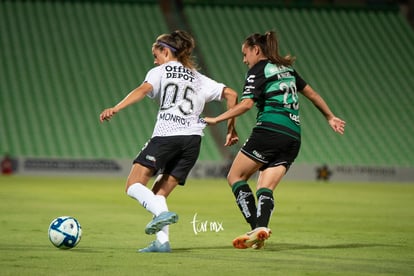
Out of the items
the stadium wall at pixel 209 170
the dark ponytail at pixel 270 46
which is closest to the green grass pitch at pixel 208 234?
the dark ponytail at pixel 270 46

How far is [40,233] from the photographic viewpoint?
10273 millimetres

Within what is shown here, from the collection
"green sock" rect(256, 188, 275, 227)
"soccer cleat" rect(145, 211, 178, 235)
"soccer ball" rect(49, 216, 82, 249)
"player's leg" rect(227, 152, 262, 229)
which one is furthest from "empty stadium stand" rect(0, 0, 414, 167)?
"soccer cleat" rect(145, 211, 178, 235)

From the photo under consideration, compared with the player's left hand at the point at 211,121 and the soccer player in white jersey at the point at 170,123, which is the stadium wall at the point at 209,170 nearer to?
the soccer player in white jersey at the point at 170,123

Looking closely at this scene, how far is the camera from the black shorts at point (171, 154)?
28.3 ft

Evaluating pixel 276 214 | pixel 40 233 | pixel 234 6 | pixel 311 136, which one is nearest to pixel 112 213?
pixel 276 214

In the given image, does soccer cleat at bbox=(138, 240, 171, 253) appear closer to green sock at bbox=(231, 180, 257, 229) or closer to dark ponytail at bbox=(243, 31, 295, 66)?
green sock at bbox=(231, 180, 257, 229)

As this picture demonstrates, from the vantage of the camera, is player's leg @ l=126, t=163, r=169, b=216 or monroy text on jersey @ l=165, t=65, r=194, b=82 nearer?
player's leg @ l=126, t=163, r=169, b=216

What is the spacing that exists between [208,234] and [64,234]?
A: 2534 millimetres

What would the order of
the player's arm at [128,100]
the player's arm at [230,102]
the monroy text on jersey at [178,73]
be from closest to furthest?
the player's arm at [128,100], the monroy text on jersey at [178,73], the player's arm at [230,102]

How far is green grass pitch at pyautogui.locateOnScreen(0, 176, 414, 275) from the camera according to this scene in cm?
736

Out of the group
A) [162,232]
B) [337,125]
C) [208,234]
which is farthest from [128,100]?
[208,234]

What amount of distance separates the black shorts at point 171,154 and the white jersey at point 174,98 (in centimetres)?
7

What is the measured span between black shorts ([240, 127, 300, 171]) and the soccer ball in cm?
194

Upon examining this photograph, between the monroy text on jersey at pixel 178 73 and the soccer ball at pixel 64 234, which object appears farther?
the monroy text on jersey at pixel 178 73
